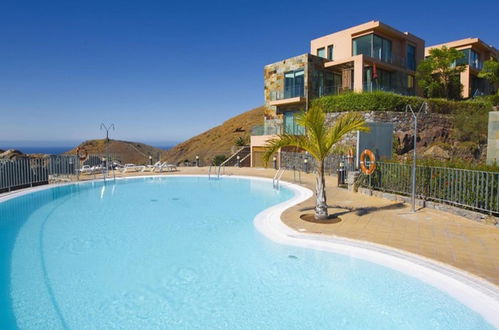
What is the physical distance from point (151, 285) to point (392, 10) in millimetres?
28094

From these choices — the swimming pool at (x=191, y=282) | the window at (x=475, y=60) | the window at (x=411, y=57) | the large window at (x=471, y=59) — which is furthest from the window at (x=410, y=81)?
the swimming pool at (x=191, y=282)

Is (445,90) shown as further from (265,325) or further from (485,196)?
(265,325)

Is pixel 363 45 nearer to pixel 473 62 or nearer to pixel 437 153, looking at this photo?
pixel 437 153

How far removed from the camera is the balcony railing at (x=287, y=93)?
26216 mm

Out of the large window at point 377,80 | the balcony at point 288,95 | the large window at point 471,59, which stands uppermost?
the large window at point 471,59

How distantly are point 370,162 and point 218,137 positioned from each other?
5173cm

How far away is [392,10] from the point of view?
84.6 ft

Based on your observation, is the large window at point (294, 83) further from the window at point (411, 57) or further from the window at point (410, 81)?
the window at point (411, 57)

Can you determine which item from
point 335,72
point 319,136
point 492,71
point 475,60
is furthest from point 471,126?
point 319,136

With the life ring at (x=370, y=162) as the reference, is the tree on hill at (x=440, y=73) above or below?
above

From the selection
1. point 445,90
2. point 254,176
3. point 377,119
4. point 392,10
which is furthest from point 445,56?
point 254,176

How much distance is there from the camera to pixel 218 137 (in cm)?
6256

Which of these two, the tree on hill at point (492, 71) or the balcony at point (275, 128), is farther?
the tree on hill at point (492, 71)

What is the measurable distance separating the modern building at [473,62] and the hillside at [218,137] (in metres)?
30.9
